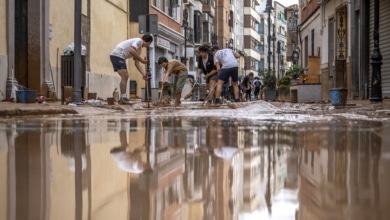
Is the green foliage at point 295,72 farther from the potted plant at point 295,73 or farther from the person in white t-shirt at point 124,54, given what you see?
the person in white t-shirt at point 124,54

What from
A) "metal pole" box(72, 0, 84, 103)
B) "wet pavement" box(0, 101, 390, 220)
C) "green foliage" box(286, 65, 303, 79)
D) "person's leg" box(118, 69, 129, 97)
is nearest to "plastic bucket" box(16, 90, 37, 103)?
"metal pole" box(72, 0, 84, 103)

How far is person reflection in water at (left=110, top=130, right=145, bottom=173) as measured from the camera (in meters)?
Answer: 2.72

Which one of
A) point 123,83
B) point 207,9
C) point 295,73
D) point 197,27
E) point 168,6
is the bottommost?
point 123,83

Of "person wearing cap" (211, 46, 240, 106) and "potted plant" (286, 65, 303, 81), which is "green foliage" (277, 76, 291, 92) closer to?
"potted plant" (286, 65, 303, 81)

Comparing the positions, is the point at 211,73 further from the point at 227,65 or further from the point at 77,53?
the point at 77,53

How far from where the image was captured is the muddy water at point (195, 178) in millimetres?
1865

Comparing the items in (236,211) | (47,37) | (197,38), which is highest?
(197,38)

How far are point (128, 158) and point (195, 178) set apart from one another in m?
0.75

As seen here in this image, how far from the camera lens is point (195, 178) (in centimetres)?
242

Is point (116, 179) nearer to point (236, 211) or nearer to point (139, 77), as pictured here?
point (236, 211)

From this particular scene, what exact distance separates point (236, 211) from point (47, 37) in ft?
47.9

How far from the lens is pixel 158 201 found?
6.52ft

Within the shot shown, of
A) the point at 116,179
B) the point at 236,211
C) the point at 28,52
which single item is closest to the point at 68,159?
the point at 116,179

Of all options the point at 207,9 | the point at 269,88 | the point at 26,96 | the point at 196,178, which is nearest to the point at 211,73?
the point at 26,96
